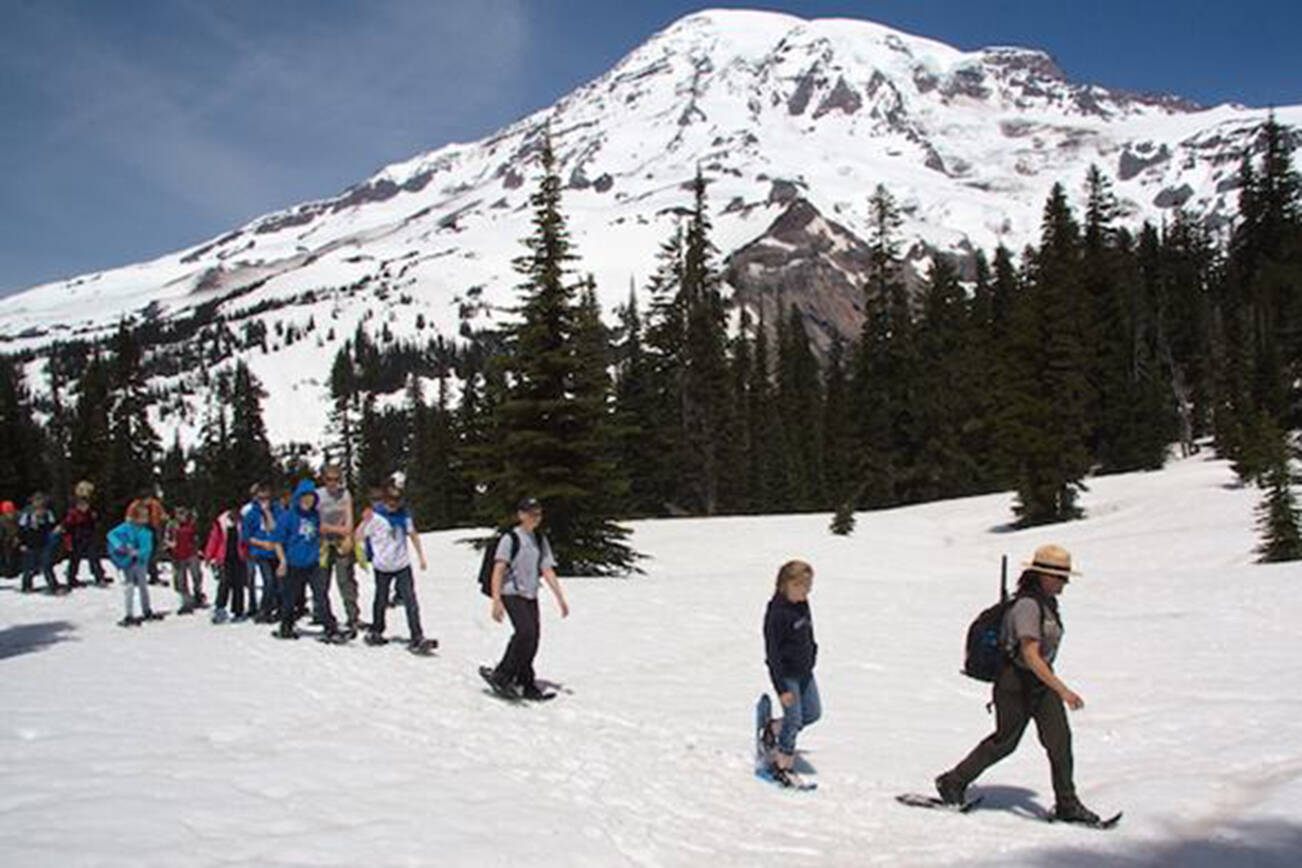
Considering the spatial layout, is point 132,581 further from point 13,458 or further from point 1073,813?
point 13,458

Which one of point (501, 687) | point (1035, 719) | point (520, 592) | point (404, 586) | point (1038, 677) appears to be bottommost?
point (501, 687)

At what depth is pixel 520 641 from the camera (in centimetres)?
959

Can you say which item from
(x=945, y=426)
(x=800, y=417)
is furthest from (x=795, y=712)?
(x=800, y=417)

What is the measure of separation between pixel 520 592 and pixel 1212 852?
19.5 ft

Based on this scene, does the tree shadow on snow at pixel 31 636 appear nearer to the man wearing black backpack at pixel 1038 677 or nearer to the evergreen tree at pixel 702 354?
the man wearing black backpack at pixel 1038 677

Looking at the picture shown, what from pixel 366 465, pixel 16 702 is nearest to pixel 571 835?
pixel 16 702

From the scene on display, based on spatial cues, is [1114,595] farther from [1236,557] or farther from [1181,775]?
[1181,775]

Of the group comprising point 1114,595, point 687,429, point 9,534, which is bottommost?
point 1114,595

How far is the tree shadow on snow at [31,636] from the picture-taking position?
12172 mm

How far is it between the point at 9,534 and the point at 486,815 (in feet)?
62.7

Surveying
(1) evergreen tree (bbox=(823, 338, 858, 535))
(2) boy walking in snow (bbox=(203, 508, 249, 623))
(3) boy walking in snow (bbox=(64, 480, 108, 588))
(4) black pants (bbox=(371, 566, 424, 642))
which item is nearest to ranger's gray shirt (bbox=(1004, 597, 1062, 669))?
(4) black pants (bbox=(371, 566, 424, 642))

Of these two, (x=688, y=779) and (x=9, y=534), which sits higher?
(x=9, y=534)

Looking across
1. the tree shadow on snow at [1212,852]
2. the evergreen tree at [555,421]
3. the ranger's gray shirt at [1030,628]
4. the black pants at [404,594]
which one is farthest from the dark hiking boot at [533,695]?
the evergreen tree at [555,421]

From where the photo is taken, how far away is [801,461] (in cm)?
6906
